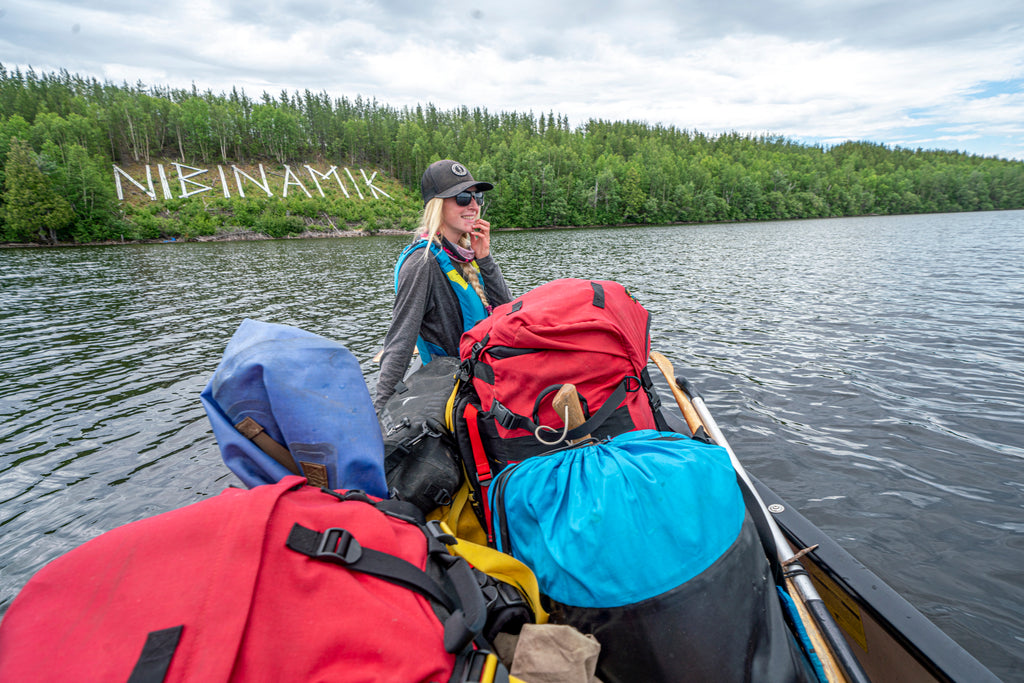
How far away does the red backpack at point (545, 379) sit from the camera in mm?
2488

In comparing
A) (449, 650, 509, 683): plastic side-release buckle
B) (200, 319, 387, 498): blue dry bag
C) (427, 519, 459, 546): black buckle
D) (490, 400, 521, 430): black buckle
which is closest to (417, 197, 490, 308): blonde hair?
(490, 400, 521, 430): black buckle

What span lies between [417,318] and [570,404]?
1.49m

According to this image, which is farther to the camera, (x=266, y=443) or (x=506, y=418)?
(x=506, y=418)

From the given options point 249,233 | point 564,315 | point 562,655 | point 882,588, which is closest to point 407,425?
point 564,315

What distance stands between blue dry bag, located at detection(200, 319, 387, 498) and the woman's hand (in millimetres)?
2268

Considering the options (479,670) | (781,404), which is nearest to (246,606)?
(479,670)

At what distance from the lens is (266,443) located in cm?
182

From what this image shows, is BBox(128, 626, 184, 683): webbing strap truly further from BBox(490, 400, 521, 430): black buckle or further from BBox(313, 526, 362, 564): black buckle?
BBox(490, 400, 521, 430): black buckle

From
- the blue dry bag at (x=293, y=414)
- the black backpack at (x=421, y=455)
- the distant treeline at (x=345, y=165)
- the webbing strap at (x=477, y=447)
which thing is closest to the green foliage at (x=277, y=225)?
the distant treeline at (x=345, y=165)

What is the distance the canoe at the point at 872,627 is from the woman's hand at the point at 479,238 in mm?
2598

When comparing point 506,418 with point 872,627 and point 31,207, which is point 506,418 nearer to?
point 872,627

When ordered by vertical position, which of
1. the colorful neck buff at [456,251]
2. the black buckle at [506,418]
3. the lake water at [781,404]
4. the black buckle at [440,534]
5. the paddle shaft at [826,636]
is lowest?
the lake water at [781,404]

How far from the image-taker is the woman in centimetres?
337

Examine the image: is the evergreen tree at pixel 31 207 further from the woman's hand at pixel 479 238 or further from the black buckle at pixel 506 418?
the black buckle at pixel 506 418
